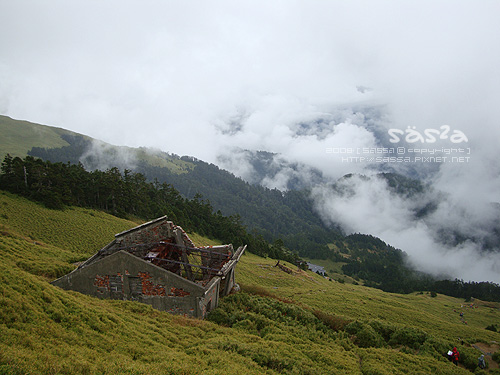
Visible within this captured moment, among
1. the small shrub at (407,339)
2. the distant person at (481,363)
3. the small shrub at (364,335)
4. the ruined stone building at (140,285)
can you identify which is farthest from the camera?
the small shrub at (407,339)

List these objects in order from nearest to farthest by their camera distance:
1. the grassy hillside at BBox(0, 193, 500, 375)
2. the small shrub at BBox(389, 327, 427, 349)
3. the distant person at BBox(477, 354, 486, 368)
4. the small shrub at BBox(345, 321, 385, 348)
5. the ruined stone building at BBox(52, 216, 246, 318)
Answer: the grassy hillside at BBox(0, 193, 500, 375) → the ruined stone building at BBox(52, 216, 246, 318) → the distant person at BBox(477, 354, 486, 368) → the small shrub at BBox(345, 321, 385, 348) → the small shrub at BBox(389, 327, 427, 349)

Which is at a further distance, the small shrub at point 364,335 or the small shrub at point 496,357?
the small shrub at point 496,357

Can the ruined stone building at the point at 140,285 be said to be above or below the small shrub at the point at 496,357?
above

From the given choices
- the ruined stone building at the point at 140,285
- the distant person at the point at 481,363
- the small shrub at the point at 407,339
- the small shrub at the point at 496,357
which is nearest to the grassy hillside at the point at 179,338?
the small shrub at the point at 407,339

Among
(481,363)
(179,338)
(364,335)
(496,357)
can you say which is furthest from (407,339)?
(179,338)

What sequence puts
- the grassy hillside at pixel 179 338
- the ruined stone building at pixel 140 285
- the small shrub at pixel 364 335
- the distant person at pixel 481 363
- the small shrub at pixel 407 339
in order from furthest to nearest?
the small shrub at pixel 407 339
the small shrub at pixel 364 335
the distant person at pixel 481 363
the ruined stone building at pixel 140 285
the grassy hillside at pixel 179 338

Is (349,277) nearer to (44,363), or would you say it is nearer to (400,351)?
(400,351)

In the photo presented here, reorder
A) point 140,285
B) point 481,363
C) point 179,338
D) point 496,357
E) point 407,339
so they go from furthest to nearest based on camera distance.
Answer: point 496,357 → point 407,339 → point 481,363 → point 140,285 → point 179,338

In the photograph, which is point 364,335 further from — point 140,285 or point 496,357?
point 140,285

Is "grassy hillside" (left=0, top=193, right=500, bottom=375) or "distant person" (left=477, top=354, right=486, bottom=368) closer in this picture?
"grassy hillside" (left=0, top=193, right=500, bottom=375)

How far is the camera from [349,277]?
151625mm

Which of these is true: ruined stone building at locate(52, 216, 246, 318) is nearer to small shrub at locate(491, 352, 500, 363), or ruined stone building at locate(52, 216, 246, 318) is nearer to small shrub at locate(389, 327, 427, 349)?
small shrub at locate(389, 327, 427, 349)

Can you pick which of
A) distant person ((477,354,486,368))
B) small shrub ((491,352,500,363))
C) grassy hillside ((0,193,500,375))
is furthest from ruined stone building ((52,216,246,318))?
small shrub ((491,352,500,363))

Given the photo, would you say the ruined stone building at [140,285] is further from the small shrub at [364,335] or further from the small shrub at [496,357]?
the small shrub at [496,357]
